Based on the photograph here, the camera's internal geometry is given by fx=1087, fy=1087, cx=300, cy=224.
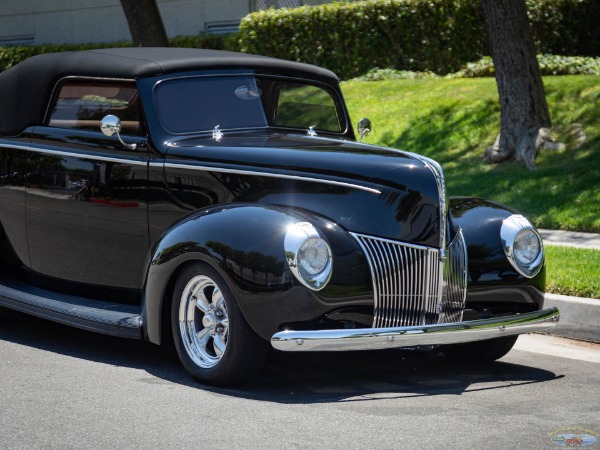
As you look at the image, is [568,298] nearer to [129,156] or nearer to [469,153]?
[129,156]

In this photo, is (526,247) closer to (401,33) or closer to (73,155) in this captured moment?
(73,155)

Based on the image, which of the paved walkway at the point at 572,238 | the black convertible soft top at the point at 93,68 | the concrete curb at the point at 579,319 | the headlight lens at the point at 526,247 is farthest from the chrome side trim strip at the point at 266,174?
the paved walkway at the point at 572,238

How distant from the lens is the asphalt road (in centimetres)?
483

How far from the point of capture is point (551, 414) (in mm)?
5309

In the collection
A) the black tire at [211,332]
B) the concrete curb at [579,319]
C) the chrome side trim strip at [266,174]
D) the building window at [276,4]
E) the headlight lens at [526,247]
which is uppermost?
the chrome side trim strip at [266,174]

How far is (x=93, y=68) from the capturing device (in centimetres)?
710

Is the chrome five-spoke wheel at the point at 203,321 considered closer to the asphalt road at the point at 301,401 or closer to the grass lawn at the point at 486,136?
the asphalt road at the point at 301,401

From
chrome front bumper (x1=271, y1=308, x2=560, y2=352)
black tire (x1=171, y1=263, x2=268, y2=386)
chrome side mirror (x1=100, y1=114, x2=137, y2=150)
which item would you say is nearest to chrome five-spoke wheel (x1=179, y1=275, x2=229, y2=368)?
black tire (x1=171, y1=263, x2=268, y2=386)

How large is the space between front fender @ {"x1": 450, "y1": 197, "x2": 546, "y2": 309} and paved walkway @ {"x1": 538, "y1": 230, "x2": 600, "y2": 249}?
3.43 metres

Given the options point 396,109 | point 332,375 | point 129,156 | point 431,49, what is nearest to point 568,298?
point 332,375

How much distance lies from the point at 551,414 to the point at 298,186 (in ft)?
5.91

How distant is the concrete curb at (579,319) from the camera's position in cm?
725

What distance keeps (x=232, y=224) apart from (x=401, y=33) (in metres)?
13.1

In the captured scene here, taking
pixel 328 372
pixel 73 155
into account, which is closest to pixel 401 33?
pixel 73 155
